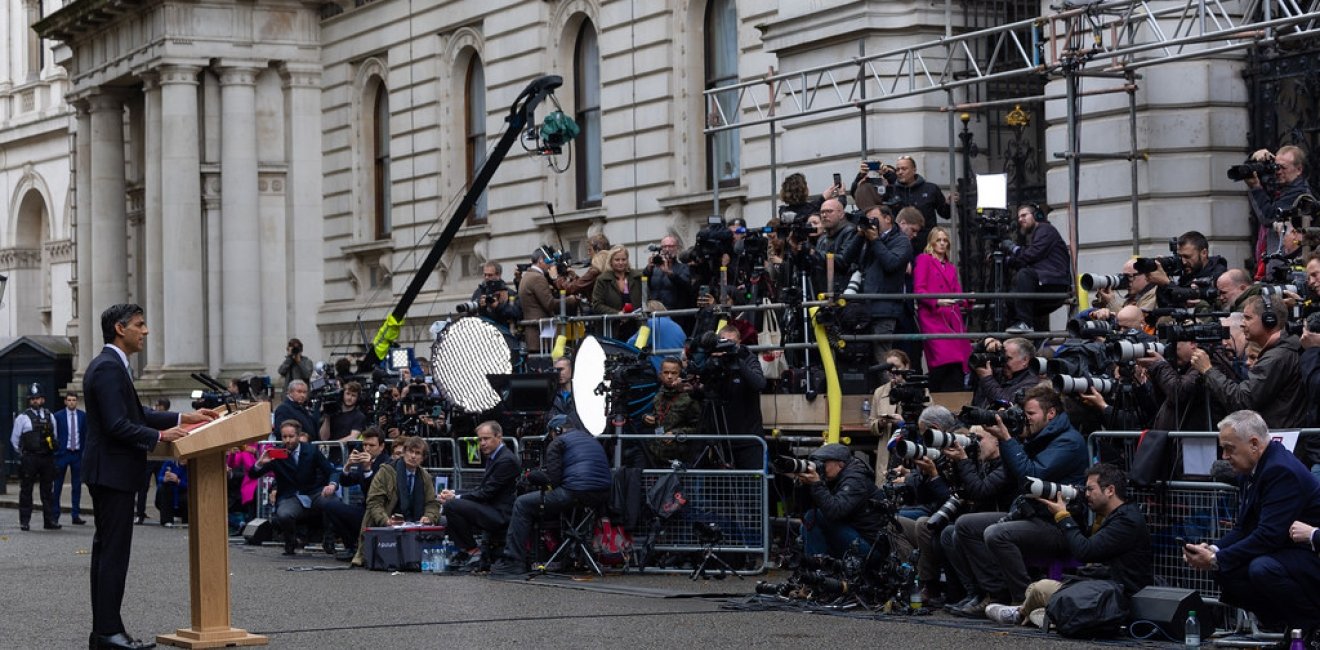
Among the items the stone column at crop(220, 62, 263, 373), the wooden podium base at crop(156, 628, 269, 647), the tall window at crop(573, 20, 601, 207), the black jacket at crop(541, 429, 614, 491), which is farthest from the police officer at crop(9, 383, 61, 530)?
the wooden podium base at crop(156, 628, 269, 647)

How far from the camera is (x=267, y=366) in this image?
43000mm

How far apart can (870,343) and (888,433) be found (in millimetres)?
1400

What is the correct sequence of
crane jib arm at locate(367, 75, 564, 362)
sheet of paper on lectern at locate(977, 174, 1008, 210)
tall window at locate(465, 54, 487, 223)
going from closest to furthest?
sheet of paper on lectern at locate(977, 174, 1008, 210) < crane jib arm at locate(367, 75, 564, 362) < tall window at locate(465, 54, 487, 223)

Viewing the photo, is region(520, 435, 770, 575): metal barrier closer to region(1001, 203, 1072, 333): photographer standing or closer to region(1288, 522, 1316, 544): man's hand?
region(1001, 203, 1072, 333): photographer standing

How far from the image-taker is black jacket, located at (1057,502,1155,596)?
1337 cm

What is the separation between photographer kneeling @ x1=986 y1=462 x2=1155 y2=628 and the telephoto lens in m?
0.05

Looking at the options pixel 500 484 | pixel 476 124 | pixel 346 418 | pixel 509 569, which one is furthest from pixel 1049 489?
pixel 476 124

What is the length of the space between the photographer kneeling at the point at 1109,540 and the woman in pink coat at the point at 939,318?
458 cm

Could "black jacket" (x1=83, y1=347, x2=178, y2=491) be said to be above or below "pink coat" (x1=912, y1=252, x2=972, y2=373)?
below

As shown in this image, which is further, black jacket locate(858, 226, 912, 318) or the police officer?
the police officer

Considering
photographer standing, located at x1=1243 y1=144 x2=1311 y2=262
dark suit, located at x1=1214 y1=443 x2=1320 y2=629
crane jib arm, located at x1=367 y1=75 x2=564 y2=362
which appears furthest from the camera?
crane jib arm, located at x1=367 y1=75 x2=564 y2=362

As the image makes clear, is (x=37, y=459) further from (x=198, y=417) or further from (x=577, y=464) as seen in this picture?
(x=198, y=417)

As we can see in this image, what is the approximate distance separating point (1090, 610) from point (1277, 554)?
5.18 feet

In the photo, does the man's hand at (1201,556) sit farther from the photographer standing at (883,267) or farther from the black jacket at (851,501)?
the photographer standing at (883,267)
